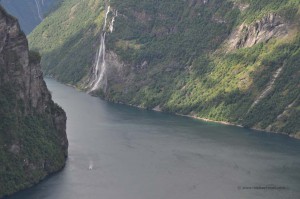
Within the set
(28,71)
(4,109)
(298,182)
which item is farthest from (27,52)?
(298,182)

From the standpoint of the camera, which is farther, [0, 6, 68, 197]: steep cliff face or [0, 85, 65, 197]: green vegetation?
[0, 6, 68, 197]: steep cliff face

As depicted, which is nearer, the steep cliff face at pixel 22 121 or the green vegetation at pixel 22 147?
the green vegetation at pixel 22 147

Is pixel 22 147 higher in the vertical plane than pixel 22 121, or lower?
lower

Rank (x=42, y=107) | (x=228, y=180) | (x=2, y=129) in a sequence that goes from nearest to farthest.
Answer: (x=2, y=129) < (x=228, y=180) < (x=42, y=107)

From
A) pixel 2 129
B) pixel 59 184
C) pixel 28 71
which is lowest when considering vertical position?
pixel 59 184

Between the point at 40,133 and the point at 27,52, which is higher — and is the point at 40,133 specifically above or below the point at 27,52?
below

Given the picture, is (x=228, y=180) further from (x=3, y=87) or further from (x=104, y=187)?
(x=3, y=87)

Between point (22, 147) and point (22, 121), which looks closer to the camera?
point (22, 147)

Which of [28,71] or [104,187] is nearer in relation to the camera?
[104,187]
